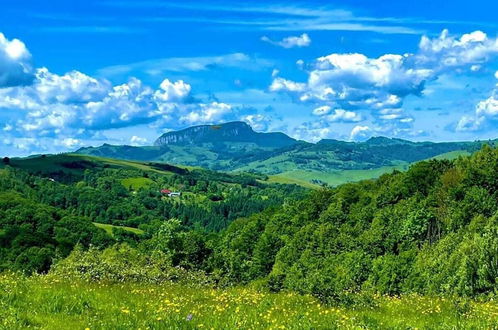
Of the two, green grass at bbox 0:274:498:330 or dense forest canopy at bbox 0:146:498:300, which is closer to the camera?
green grass at bbox 0:274:498:330

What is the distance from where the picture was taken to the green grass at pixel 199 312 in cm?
1241

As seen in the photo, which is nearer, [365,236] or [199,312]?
[199,312]

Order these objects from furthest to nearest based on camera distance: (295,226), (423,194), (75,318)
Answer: (295,226)
(423,194)
(75,318)

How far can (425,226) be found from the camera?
89.8 meters

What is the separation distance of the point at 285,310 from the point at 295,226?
369ft

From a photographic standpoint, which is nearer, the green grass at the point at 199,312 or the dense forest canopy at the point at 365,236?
the green grass at the point at 199,312

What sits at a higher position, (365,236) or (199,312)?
(199,312)

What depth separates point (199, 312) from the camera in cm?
1409

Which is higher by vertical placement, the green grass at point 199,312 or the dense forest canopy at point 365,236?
the green grass at point 199,312

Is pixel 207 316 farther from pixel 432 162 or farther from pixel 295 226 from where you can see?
pixel 295 226

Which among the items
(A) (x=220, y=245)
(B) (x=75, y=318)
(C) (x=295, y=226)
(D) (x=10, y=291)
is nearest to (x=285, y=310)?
(B) (x=75, y=318)

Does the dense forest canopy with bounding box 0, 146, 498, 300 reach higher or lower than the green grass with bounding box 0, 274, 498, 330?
lower

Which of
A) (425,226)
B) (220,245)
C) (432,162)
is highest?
(432,162)

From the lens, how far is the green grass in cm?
1241
